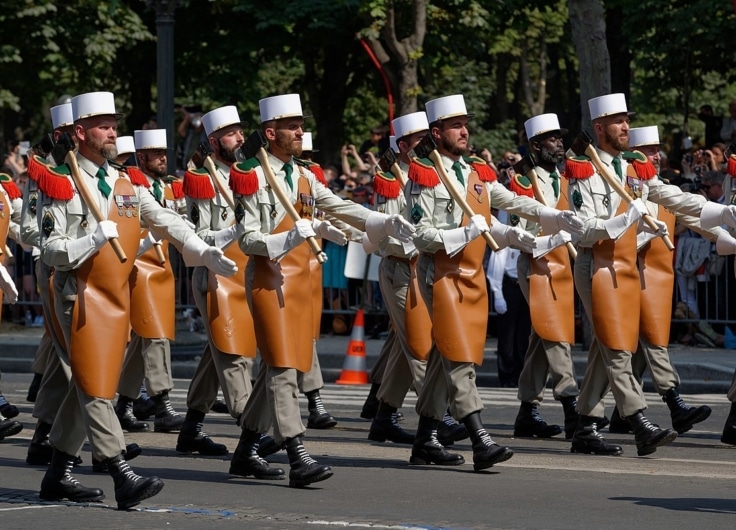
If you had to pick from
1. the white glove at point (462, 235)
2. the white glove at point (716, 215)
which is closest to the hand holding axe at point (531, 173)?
the white glove at point (716, 215)

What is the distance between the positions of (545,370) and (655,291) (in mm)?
1028

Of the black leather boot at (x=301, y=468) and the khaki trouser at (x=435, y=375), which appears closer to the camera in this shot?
the black leather boot at (x=301, y=468)

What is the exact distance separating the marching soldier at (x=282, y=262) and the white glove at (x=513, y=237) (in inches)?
31.6

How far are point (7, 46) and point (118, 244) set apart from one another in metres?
22.0

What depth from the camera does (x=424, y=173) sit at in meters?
10.5

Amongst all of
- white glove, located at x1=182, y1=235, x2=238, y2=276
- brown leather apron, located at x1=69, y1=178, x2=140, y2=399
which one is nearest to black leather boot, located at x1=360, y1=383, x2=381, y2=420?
white glove, located at x1=182, y1=235, x2=238, y2=276

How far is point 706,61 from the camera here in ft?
91.1

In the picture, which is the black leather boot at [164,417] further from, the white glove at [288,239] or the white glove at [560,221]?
the white glove at [560,221]

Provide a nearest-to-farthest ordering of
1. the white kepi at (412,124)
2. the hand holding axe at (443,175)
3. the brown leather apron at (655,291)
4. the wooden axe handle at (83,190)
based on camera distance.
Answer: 1. the wooden axe handle at (83,190)
2. the hand holding axe at (443,175)
3. the brown leather apron at (655,291)
4. the white kepi at (412,124)

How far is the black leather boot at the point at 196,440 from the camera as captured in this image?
11297mm

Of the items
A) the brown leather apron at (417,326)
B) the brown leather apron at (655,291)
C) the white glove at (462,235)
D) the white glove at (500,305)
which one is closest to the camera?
the white glove at (462,235)

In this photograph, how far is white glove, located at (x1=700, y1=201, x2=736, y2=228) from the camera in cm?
1130

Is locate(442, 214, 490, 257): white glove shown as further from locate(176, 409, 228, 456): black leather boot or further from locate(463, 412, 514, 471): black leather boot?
locate(176, 409, 228, 456): black leather boot

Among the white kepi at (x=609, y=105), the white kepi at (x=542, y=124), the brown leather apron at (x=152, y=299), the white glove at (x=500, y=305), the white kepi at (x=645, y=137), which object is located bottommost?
the white glove at (x=500, y=305)
